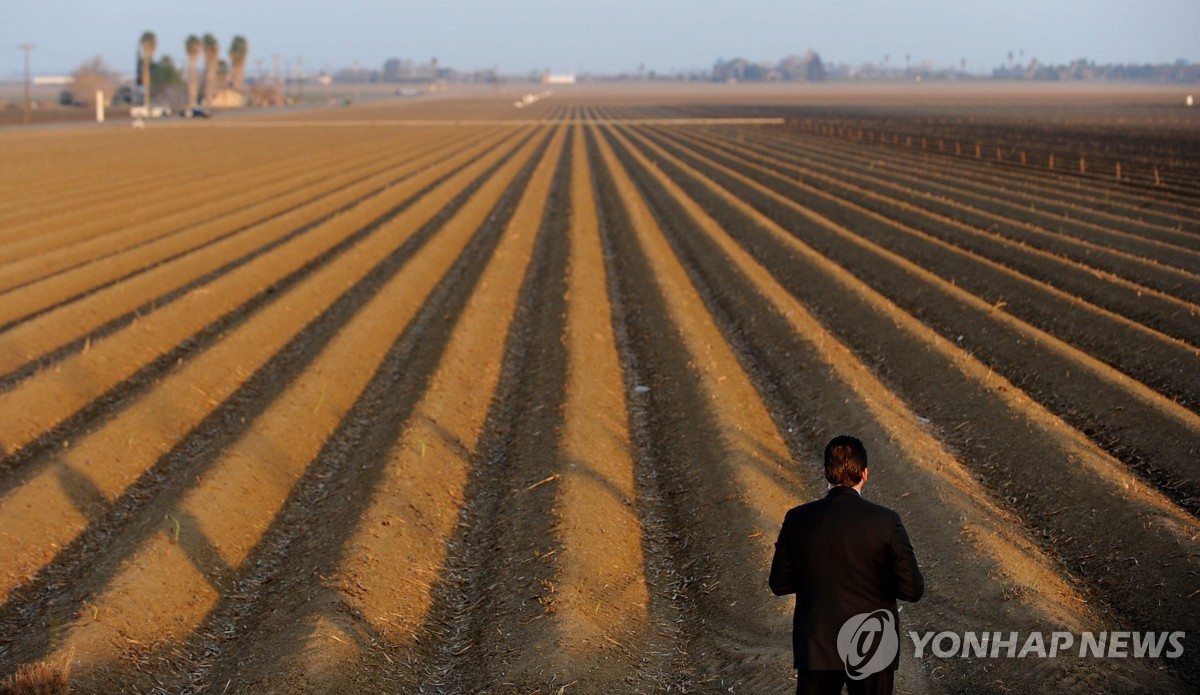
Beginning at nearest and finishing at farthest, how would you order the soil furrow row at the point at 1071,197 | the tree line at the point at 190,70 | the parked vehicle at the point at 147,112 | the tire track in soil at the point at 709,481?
the tire track in soil at the point at 709,481, the soil furrow row at the point at 1071,197, the parked vehicle at the point at 147,112, the tree line at the point at 190,70

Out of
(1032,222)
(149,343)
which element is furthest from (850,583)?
(1032,222)

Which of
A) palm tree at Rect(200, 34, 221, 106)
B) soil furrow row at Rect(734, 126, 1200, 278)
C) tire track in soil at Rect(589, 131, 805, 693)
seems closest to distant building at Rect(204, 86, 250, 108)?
palm tree at Rect(200, 34, 221, 106)

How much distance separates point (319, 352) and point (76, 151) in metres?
41.2

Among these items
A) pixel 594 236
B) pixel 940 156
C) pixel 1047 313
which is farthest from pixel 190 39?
pixel 1047 313

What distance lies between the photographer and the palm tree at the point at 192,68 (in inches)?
5630

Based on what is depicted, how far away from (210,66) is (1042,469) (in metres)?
158

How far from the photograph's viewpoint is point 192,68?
147 meters

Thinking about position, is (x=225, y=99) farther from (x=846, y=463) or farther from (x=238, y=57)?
(x=846, y=463)

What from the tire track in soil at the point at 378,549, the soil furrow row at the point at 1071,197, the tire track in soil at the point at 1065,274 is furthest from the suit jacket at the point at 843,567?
the soil furrow row at the point at 1071,197

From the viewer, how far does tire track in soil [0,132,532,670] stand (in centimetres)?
830

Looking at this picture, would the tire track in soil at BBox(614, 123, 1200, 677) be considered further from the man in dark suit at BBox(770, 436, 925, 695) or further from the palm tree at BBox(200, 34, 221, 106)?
the palm tree at BBox(200, 34, 221, 106)

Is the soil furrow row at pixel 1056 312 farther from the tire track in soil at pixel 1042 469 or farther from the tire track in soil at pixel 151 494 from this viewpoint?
the tire track in soil at pixel 151 494

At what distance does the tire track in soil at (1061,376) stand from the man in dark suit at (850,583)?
6.02 meters

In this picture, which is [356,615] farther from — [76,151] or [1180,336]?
[76,151]
